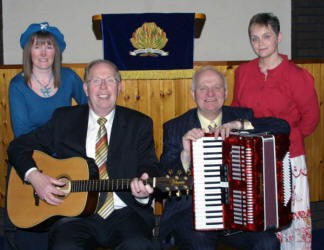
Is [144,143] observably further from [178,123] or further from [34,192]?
[34,192]

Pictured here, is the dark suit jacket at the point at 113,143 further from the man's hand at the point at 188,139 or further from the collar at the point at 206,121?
the collar at the point at 206,121

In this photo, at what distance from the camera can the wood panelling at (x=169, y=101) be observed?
12.2ft

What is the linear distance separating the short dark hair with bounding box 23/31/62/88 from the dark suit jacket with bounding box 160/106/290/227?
0.98 metres

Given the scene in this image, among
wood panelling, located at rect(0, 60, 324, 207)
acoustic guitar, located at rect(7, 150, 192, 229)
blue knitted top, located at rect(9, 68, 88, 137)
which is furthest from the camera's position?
wood panelling, located at rect(0, 60, 324, 207)

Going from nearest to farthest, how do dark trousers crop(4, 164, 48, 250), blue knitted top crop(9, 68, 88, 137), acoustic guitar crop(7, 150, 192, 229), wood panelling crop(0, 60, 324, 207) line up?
acoustic guitar crop(7, 150, 192, 229), dark trousers crop(4, 164, 48, 250), blue knitted top crop(9, 68, 88, 137), wood panelling crop(0, 60, 324, 207)

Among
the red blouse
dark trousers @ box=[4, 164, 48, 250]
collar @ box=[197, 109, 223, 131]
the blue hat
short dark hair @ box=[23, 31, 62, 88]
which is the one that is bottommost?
dark trousers @ box=[4, 164, 48, 250]

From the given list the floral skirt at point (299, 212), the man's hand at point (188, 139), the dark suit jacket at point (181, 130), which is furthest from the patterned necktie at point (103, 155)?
the floral skirt at point (299, 212)

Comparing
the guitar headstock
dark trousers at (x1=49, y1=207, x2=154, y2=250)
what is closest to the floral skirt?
the guitar headstock

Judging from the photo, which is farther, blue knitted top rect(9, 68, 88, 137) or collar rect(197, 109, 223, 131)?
blue knitted top rect(9, 68, 88, 137)

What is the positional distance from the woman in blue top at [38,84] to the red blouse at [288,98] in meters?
1.38

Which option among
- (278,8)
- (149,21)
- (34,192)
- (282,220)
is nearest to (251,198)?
(282,220)

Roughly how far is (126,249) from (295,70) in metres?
1.63

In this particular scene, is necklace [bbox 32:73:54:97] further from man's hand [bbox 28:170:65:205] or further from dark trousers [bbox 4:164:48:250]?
dark trousers [bbox 4:164:48:250]

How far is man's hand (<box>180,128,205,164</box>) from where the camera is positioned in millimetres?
2023
